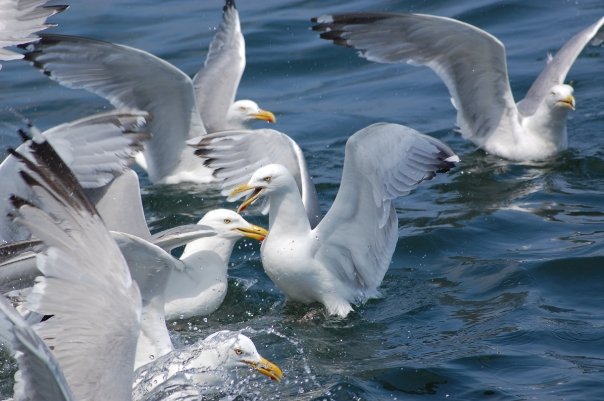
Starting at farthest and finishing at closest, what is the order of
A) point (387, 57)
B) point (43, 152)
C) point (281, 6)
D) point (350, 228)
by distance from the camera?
point (281, 6) → point (387, 57) → point (350, 228) → point (43, 152)

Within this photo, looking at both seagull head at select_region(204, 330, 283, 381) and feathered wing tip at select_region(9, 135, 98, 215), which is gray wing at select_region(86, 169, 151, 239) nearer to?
seagull head at select_region(204, 330, 283, 381)

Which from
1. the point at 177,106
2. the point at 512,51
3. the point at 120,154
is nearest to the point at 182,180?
the point at 177,106

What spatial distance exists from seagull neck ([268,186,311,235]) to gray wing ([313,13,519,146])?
2149 mm

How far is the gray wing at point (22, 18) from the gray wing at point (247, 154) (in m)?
1.42

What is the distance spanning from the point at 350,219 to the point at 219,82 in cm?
419

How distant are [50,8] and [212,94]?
3.61m

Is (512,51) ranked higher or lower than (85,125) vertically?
lower

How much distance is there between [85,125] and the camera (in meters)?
7.87

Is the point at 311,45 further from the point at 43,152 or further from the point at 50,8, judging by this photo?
the point at 43,152

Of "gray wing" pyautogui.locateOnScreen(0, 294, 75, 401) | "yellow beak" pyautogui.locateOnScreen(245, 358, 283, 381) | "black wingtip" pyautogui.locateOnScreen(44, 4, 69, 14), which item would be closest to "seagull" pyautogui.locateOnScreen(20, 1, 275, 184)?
"black wingtip" pyautogui.locateOnScreen(44, 4, 69, 14)

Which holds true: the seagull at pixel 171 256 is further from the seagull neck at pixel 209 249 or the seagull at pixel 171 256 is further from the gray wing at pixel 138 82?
the gray wing at pixel 138 82

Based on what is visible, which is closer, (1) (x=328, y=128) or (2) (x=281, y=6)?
(1) (x=328, y=128)

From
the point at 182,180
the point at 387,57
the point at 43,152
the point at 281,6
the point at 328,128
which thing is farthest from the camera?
the point at 281,6

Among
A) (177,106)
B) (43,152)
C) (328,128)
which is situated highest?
(43,152)
